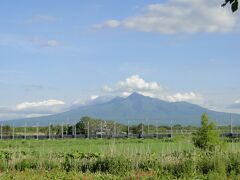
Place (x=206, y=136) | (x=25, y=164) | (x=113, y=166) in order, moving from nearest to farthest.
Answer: (x=113, y=166), (x=25, y=164), (x=206, y=136)

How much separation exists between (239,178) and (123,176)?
11.3 ft

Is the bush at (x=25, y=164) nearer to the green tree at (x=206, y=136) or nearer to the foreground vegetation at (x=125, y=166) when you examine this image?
the foreground vegetation at (x=125, y=166)

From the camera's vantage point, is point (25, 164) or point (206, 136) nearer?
point (25, 164)

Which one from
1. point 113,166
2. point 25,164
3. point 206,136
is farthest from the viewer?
point 206,136

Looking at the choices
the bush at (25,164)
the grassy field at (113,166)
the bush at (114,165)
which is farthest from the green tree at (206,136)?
the bush at (25,164)

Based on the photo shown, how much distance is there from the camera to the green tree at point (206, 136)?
67.4 ft

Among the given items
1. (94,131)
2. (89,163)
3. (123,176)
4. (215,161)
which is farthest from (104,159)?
→ (94,131)

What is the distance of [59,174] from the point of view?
15.3 metres

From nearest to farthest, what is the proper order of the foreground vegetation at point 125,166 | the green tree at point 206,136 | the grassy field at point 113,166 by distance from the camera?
the foreground vegetation at point 125,166 < the grassy field at point 113,166 < the green tree at point 206,136

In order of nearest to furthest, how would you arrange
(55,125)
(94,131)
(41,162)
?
(41,162) → (94,131) → (55,125)

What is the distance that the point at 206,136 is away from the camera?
20766mm

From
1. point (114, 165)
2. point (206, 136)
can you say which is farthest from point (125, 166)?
point (206, 136)

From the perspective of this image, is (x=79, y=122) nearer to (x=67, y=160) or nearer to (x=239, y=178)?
(x=67, y=160)

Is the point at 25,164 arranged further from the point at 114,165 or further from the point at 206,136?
the point at 206,136
